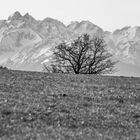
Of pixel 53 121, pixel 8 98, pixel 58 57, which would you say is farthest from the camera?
pixel 58 57

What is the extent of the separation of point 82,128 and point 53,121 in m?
1.75

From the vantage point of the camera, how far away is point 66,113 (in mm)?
21141

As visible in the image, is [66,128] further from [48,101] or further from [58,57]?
[58,57]

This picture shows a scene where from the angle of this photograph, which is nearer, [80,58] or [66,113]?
[66,113]

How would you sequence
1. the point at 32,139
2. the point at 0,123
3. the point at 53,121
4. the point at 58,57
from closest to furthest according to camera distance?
1. the point at 32,139
2. the point at 0,123
3. the point at 53,121
4. the point at 58,57

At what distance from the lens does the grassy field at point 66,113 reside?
642 inches

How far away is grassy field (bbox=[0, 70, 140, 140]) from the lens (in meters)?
16.3

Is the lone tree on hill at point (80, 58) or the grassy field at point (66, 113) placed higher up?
the lone tree on hill at point (80, 58)

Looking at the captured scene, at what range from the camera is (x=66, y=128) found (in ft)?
57.2

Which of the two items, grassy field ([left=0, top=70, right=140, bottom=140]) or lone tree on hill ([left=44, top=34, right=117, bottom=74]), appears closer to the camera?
grassy field ([left=0, top=70, right=140, bottom=140])

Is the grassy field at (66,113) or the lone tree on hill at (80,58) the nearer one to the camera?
the grassy field at (66,113)

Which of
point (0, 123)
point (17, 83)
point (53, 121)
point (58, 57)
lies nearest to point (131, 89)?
point (17, 83)

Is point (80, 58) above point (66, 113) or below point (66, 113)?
above

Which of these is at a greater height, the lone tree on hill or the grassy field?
the lone tree on hill
